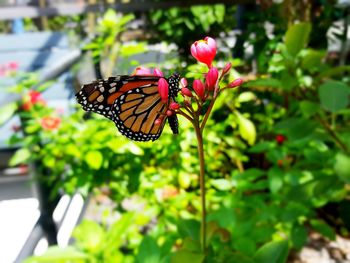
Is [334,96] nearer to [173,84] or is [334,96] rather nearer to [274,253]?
[274,253]

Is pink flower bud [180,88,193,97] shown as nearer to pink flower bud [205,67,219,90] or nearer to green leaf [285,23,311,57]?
pink flower bud [205,67,219,90]

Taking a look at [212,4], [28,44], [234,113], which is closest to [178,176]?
[234,113]

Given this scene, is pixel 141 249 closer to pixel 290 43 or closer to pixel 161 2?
pixel 290 43

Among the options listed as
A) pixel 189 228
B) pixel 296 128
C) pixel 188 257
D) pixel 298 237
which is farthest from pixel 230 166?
pixel 188 257

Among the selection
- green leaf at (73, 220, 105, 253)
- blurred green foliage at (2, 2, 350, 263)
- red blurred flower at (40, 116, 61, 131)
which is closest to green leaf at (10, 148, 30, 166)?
blurred green foliage at (2, 2, 350, 263)

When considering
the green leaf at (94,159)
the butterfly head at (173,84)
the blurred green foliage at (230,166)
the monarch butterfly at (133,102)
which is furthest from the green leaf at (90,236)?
the butterfly head at (173,84)

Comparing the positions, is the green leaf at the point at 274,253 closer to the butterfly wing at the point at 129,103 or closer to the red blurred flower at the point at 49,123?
the butterfly wing at the point at 129,103
